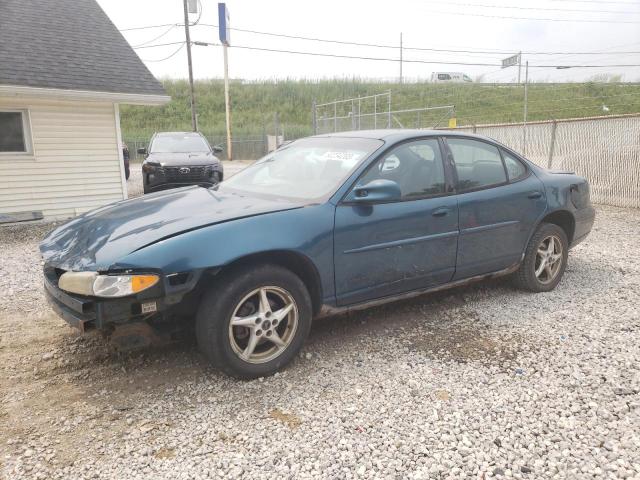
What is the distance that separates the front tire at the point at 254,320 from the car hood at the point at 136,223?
422 mm

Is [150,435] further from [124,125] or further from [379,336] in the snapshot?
[124,125]

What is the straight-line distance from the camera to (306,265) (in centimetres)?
322

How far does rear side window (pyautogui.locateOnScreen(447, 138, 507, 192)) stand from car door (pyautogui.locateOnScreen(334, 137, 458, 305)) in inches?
6.5

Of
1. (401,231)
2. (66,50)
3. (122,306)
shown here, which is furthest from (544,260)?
(66,50)

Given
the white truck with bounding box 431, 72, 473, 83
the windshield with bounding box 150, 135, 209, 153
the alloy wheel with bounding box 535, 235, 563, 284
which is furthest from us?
the white truck with bounding box 431, 72, 473, 83

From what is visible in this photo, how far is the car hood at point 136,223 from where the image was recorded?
286 cm

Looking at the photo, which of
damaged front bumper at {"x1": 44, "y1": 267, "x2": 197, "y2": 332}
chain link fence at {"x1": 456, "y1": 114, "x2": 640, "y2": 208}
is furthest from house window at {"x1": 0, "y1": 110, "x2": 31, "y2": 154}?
chain link fence at {"x1": 456, "y1": 114, "x2": 640, "y2": 208}

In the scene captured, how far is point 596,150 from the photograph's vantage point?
403 inches

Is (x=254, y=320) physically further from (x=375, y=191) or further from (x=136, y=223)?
(x=375, y=191)

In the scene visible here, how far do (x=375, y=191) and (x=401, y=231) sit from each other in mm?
393

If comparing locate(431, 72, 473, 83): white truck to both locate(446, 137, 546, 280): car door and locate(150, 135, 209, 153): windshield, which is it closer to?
locate(150, 135, 209, 153): windshield

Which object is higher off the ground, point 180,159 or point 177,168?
point 180,159

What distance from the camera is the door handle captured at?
377 cm

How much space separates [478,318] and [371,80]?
150 ft
